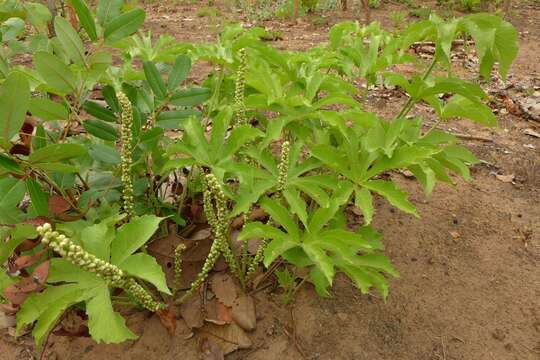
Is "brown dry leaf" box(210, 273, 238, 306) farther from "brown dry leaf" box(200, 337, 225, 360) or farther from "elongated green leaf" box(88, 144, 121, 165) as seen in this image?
"elongated green leaf" box(88, 144, 121, 165)

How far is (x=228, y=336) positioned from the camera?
1425mm

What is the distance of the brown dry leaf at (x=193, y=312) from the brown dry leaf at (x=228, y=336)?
36 millimetres

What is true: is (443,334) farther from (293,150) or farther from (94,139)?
(94,139)

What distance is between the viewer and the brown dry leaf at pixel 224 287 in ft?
4.81

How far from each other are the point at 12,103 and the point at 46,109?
202mm

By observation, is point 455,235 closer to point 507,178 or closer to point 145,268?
point 507,178

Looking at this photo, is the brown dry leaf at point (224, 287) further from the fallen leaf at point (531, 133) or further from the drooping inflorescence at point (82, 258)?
the fallen leaf at point (531, 133)

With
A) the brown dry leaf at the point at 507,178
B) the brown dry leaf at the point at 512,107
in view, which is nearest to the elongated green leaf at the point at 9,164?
the brown dry leaf at the point at 507,178

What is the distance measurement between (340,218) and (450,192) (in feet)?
3.71

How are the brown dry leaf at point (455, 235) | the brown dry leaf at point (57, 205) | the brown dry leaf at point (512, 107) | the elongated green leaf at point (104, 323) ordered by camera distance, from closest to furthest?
1. the elongated green leaf at point (104, 323)
2. the brown dry leaf at point (57, 205)
3. the brown dry leaf at point (455, 235)
4. the brown dry leaf at point (512, 107)

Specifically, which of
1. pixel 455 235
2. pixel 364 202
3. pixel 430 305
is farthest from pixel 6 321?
pixel 455 235

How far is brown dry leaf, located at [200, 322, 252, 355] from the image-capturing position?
55.6 inches

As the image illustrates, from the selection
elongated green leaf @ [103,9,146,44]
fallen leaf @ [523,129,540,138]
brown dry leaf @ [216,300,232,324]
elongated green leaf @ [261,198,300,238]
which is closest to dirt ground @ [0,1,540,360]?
brown dry leaf @ [216,300,232,324]

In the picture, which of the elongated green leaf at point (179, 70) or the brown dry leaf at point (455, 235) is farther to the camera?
the brown dry leaf at point (455, 235)
